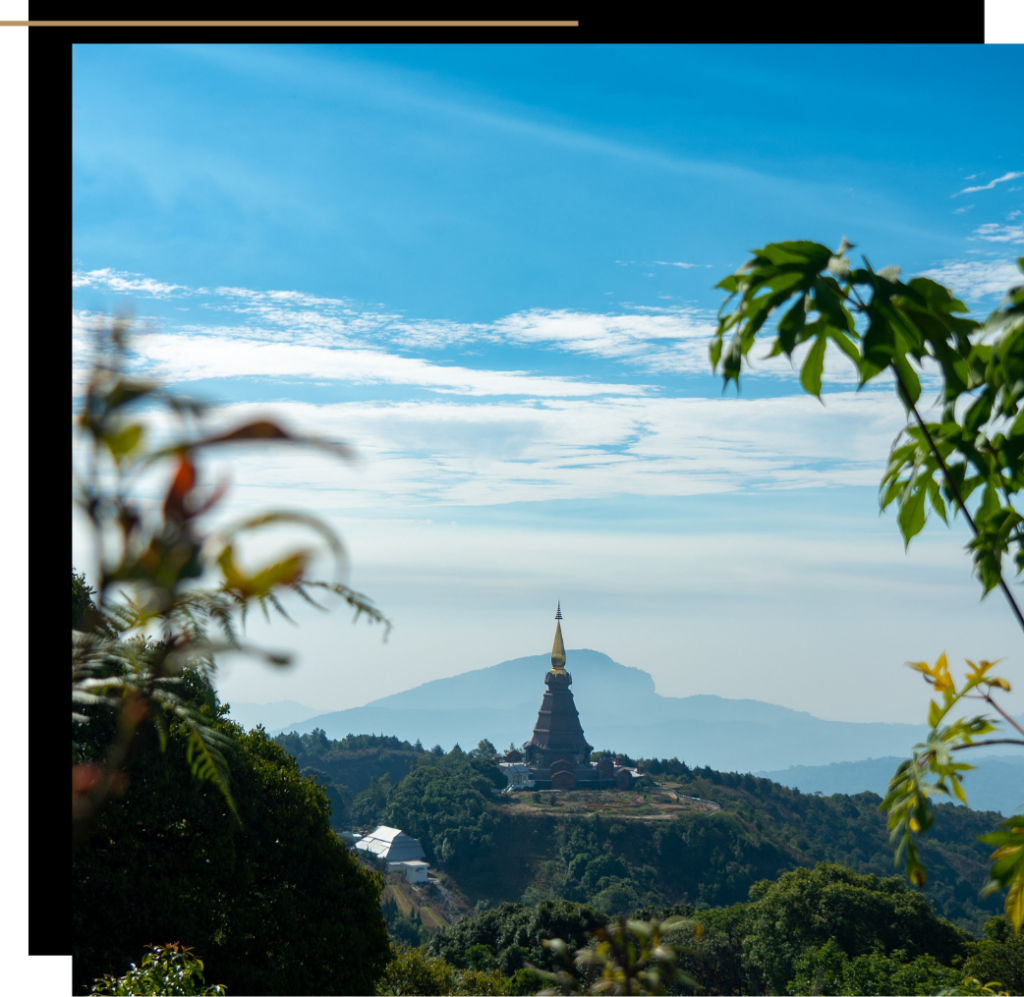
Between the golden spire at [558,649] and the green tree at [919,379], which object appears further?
the golden spire at [558,649]

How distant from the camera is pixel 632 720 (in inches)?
4779

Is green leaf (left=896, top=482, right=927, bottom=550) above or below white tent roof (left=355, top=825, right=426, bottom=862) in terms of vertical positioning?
above

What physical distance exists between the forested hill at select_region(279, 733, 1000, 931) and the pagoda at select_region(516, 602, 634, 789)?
2.36 m

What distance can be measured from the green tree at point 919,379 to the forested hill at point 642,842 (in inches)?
795

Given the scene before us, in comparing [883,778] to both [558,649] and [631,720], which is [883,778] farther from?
[631,720]

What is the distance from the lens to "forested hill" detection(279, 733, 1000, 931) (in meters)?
20.6

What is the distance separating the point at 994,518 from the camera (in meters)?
1.18

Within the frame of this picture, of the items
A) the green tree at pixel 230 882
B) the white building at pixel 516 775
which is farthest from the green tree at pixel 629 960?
the white building at pixel 516 775

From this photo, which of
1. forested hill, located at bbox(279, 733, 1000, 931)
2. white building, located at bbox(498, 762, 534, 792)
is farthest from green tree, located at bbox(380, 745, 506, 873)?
white building, located at bbox(498, 762, 534, 792)

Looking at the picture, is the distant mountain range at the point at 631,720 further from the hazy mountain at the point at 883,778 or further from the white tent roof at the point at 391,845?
the white tent roof at the point at 391,845

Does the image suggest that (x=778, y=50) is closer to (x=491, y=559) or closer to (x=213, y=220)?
(x=213, y=220)

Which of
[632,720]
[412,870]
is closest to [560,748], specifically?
[412,870]

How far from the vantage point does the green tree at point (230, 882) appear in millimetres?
4348

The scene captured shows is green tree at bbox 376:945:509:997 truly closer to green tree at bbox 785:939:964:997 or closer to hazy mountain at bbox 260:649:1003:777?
green tree at bbox 785:939:964:997
